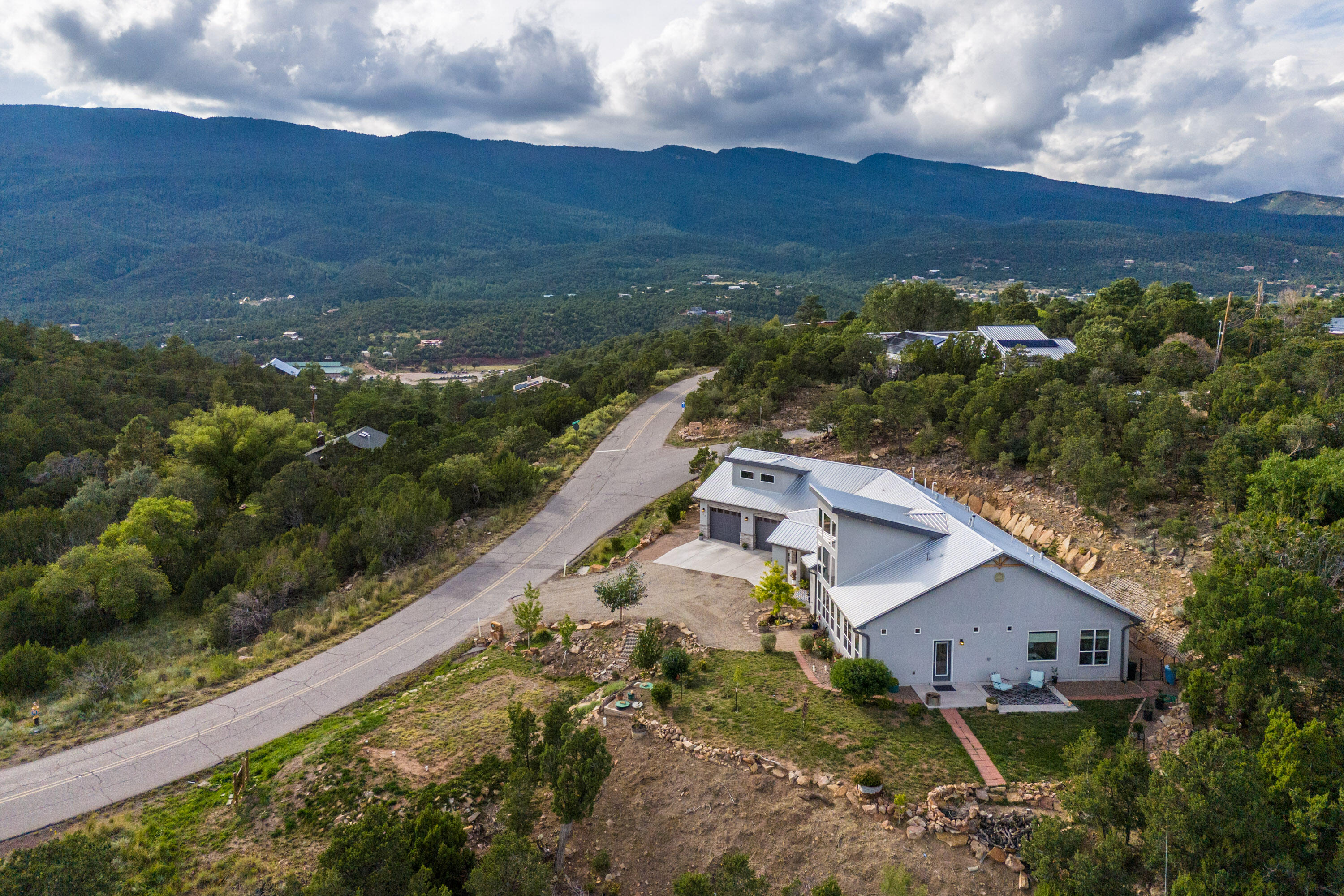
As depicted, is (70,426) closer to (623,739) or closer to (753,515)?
(753,515)

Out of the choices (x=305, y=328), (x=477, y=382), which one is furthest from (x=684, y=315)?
(x=305, y=328)

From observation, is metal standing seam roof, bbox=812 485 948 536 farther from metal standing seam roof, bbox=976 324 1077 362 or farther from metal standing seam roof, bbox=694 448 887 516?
metal standing seam roof, bbox=976 324 1077 362

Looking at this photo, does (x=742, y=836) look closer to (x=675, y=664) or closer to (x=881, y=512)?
(x=675, y=664)

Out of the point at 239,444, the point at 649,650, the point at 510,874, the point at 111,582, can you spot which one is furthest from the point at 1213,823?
the point at 239,444

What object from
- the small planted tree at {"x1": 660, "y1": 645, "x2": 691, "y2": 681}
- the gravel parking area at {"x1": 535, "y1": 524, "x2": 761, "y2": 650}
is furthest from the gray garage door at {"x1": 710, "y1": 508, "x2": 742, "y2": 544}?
the small planted tree at {"x1": 660, "y1": 645, "x2": 691, "y2": 681}

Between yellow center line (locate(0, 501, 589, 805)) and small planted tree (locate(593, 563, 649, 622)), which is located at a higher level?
small planted tree (locate(593, 563, 649, 622))
